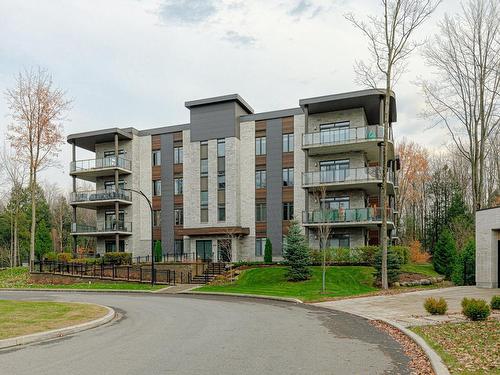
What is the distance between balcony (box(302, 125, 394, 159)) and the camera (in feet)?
109

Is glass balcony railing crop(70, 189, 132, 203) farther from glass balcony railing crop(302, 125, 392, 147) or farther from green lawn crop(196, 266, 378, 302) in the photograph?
glass balcony railing crop(302, 125, 392, 147)

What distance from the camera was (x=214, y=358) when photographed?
29.5ft

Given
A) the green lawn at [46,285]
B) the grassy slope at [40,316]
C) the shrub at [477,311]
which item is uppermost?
the shrub at [477,311]

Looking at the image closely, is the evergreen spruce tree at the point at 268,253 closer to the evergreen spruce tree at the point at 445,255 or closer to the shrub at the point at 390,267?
the shrub at the point at 390,267

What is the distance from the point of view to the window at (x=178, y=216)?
42.8 metres

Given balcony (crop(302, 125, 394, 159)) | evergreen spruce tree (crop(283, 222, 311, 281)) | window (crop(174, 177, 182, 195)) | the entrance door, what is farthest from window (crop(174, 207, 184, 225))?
evergreen spruce tree (crop(283, 222, 311, 281))

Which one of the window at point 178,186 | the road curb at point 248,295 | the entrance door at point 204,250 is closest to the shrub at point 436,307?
the road curb at point 248,295

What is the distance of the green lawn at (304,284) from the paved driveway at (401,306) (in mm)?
2488

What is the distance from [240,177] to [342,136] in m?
10.6

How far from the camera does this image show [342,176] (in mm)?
34188

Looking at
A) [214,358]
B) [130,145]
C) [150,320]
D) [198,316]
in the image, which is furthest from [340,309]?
[130,145]

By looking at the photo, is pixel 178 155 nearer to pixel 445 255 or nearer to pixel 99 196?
pixel 99 196

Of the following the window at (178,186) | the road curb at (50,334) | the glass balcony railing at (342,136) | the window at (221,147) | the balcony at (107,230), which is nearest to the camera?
the road curb at (50,334)

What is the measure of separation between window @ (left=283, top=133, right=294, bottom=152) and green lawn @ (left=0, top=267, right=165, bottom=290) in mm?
15442
